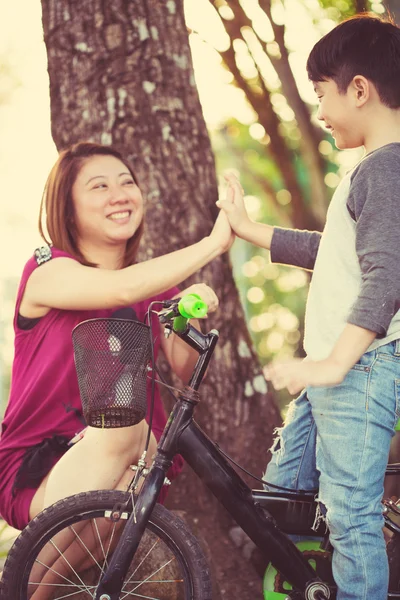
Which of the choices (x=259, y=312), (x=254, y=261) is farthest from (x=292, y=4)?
(x=259, y=312)

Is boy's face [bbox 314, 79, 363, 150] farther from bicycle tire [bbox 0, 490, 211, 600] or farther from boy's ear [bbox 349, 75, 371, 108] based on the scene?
bicycle tire [bbox 0, 490, 211, 600]

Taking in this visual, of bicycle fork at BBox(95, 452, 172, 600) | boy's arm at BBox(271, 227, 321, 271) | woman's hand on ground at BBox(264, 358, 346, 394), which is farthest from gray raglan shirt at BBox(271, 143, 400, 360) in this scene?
bicycle fork at BBox(95, 452, 172, 600)

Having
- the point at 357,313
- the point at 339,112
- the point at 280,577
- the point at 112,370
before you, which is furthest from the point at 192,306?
the point at 280,577

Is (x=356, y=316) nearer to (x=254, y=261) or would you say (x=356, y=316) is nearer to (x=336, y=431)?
(x=336, y=431)

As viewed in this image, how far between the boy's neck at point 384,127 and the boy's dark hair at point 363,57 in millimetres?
31

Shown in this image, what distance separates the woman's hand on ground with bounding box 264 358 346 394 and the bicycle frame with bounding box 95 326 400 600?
235mm

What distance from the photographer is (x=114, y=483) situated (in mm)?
2418

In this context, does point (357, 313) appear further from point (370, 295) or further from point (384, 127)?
point (384, 127)

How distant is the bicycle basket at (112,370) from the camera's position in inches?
80.1

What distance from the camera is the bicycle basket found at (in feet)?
6.68

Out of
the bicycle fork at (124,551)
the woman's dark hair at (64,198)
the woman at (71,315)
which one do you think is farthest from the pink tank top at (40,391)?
the bicycle fork at (124,551)

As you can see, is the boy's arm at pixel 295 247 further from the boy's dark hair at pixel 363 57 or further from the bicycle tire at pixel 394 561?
the bicycle tire at pixel 394 561

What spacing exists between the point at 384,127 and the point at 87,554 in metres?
1.73

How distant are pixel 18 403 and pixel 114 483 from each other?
18.5 inches
